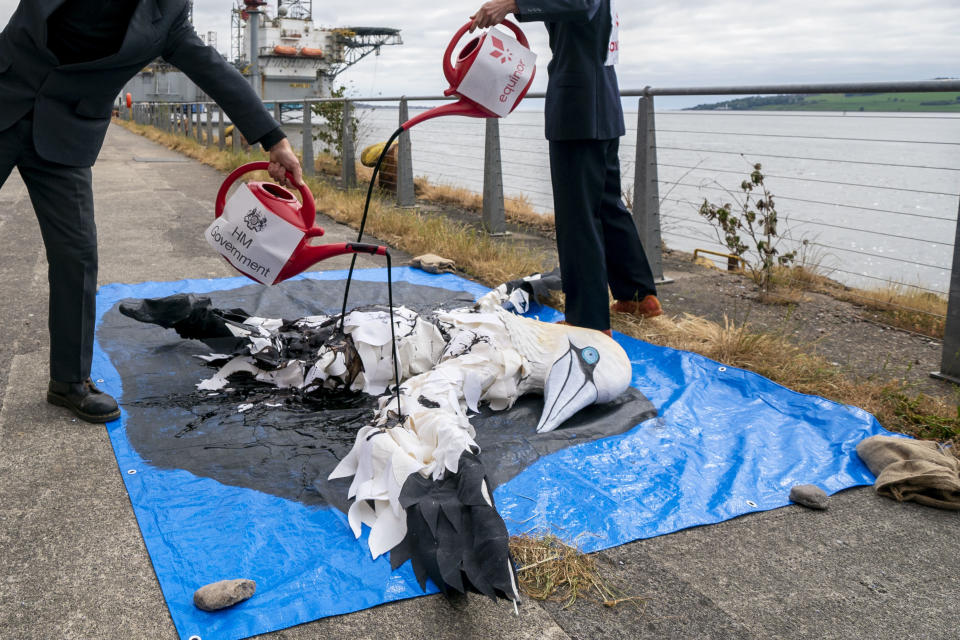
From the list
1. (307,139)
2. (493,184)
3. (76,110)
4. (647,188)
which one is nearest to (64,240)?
(76,110)

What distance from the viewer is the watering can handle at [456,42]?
2613mm

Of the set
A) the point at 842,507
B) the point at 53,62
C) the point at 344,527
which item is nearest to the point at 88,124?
the point at 53,62

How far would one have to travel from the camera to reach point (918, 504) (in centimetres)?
235

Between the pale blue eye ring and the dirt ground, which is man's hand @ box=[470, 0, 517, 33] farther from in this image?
the dirt ground

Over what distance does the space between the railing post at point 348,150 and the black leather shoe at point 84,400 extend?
25.1ft

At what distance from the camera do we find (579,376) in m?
2.88

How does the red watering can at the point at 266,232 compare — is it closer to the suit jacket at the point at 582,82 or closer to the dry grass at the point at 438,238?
the suit jacket at the point at 582,82

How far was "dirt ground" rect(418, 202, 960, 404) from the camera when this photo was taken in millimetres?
3516

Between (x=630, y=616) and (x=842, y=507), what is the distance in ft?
3.15

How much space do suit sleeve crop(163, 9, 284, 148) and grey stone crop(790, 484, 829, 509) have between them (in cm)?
215

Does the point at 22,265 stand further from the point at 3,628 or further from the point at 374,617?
the point at 374,617

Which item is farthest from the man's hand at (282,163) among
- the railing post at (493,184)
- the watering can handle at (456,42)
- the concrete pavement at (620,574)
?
the railing post at (493,184)

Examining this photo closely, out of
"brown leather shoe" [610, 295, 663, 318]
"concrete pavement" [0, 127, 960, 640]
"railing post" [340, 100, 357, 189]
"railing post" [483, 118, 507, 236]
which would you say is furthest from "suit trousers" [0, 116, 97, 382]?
"railing post" [340, 100, 357, 189]

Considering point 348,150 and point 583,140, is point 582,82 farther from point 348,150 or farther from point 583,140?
point 348,150
